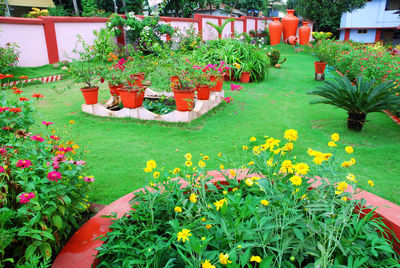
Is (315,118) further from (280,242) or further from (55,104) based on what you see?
(55,104)

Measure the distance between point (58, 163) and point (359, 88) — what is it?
15.3 ft

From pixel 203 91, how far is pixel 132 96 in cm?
135

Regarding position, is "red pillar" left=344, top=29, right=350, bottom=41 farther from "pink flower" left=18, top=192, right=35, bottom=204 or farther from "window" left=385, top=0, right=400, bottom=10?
"pink flower" left=18, top=192, right=35, bottom=204

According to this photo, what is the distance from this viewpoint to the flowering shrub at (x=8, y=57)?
365 inches

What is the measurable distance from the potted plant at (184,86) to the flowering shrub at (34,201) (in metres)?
3.30

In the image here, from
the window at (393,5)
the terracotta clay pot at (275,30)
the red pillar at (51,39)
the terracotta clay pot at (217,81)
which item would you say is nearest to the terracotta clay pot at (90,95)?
the terracotta clay pot at (217,81)

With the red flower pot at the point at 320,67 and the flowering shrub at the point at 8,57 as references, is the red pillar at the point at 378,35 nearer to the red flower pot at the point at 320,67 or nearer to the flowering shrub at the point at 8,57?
the red flower pot at the point at 320,67

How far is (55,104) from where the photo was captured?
691 centimetres

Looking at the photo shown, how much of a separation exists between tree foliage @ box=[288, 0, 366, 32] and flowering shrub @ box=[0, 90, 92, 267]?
86.4 ft

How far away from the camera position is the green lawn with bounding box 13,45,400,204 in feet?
11.9

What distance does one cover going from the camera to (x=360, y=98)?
16.0 feet

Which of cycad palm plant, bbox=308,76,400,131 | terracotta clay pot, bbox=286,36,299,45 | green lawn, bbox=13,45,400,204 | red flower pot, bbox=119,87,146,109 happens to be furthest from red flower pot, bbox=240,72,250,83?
terracotta clay pot, bbox=286,36,299,45

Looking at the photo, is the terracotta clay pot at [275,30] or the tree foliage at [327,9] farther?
the tree foliage at [327,9]

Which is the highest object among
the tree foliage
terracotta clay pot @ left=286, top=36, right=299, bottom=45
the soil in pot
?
the tree foliage
